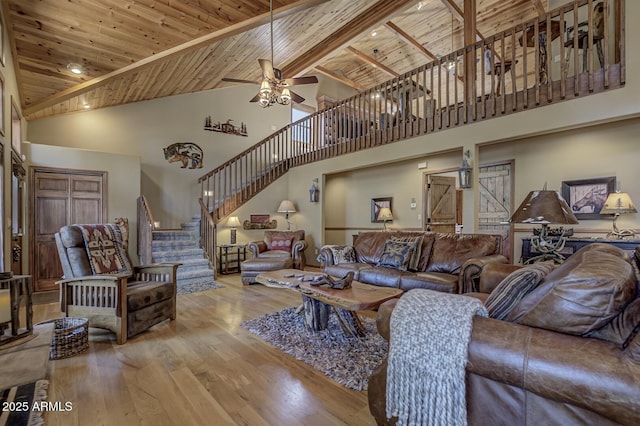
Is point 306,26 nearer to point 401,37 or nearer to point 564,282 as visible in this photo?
point 401,37

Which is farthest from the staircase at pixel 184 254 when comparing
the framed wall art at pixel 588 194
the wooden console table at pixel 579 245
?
the framed wall art at pixel 588 194

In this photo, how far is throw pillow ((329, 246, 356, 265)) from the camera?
4.63m

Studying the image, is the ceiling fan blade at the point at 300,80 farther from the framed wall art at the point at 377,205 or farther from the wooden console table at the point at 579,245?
the wooden console table at the point at 579,245

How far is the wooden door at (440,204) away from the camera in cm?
617

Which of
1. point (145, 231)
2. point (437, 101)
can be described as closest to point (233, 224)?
point (145, 231)

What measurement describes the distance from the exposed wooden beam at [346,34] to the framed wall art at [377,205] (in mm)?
3572

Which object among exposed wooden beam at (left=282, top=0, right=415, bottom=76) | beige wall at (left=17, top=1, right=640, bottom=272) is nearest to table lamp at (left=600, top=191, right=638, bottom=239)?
beige wall at (left=17, top=1, right=640, bottom=272)

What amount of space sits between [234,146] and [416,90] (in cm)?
469

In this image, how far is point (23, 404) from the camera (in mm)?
1744

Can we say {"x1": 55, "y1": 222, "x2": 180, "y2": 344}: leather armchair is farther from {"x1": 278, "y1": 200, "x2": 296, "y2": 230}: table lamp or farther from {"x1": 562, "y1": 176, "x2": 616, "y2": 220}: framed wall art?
{"x1": 562, "y1": 176, "x2": 616, "y2": 220}: framed wall art

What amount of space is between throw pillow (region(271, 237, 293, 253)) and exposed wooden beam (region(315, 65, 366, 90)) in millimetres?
5358

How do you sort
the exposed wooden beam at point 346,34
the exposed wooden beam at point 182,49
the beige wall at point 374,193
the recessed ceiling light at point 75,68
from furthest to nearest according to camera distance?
1. the beige wall at point 374,193
2. the exposed wooden beam at point 346,34
3. the exposed wooden beam at point 182,49
4. the recessed ceiling light at point 75,68

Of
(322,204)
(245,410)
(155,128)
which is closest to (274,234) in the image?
(322,204)

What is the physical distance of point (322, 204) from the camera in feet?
22.9
